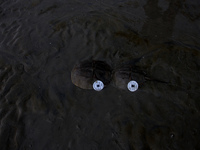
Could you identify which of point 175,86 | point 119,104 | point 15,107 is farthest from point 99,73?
point 15,107

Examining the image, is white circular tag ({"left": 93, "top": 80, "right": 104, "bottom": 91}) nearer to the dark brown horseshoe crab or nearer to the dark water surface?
the dark brown horseshoe crab

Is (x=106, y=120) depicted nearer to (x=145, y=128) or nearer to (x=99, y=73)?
(x=145, y=128)

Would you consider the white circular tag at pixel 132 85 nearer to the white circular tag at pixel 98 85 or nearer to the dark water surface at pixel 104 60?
the dark water surface at pixel 104 60

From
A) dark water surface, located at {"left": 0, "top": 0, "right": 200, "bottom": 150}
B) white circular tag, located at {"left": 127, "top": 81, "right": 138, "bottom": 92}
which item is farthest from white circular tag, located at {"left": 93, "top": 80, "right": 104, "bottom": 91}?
white circular tag, located at {"left": 127, "top": 81, "right": 138, "bottom": 92}

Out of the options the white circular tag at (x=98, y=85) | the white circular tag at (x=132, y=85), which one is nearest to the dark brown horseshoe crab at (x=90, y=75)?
the white circular tag at (x=98, y=85)

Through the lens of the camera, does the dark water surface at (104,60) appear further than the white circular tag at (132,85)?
No
